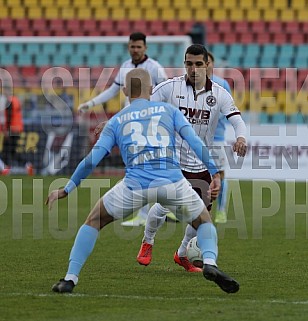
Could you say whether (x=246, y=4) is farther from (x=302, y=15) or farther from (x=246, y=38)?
(x=302, y=15)

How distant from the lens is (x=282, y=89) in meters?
23.2

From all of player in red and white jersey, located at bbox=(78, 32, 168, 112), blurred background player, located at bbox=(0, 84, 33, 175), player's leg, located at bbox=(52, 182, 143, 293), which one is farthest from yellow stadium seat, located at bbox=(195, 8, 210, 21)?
player's leg, located at bbox=(52, 182, 143, 293)

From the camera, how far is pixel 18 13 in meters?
26.9

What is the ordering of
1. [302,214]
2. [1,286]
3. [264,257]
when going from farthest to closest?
1. [302,214]
2. [264,257]
3. [1,286]

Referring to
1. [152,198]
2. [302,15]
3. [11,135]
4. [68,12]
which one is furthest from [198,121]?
[68,12]

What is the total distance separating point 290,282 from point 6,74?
46.2 feet

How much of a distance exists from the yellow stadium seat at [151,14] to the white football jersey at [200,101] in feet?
57.5

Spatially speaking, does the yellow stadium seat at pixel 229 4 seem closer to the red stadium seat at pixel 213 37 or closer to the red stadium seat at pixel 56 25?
the red stadium seat at pixel 213 37

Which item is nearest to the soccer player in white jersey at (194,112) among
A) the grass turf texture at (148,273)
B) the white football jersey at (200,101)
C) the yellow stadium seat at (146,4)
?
the white football jersey at (200,101)

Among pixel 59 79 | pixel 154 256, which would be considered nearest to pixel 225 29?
pixel 59 79

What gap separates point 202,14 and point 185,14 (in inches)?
18.4

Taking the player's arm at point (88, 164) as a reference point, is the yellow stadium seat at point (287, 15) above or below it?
above

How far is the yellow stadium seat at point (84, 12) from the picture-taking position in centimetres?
2656

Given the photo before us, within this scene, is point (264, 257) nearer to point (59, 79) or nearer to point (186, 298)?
point (186, 298)
